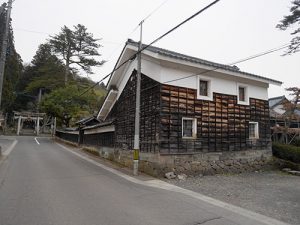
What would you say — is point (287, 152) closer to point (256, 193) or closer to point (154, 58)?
point (256, 193)

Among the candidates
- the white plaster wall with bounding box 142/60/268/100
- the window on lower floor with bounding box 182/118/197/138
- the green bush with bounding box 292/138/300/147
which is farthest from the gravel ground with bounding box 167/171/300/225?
the green bush with bounding box 292/138/300/147

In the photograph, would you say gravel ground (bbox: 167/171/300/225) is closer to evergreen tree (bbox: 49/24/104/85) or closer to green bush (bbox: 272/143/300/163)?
green bush (bbox: 272/143/300/163)

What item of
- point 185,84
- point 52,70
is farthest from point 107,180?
point 52,70

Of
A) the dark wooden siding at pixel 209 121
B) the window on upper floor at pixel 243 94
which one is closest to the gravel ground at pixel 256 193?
the dark wooden siding at pixel 209 121

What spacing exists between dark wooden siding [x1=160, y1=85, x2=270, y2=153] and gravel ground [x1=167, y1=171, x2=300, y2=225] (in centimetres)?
179

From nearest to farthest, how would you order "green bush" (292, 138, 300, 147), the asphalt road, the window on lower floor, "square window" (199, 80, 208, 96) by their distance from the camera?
the asphalt road
the window on lower floor
"square window" (199, 80, 208, 96)
"green bush" (292, 138, 300, 147)

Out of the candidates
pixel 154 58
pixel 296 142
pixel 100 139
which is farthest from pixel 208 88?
pixel 296 142

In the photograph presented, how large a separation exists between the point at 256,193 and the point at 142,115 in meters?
7.12

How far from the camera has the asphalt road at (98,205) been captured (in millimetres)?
5660

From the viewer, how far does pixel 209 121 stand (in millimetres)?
13836

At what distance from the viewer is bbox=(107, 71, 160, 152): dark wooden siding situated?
41.9 feet

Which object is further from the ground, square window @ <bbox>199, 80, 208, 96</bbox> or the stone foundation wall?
square window @ <bbox>199, 80, 208, 96</bbox>

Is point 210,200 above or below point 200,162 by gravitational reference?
below

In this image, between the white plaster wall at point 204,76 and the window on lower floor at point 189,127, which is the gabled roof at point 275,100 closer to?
the white plaster wall at point 204,76
